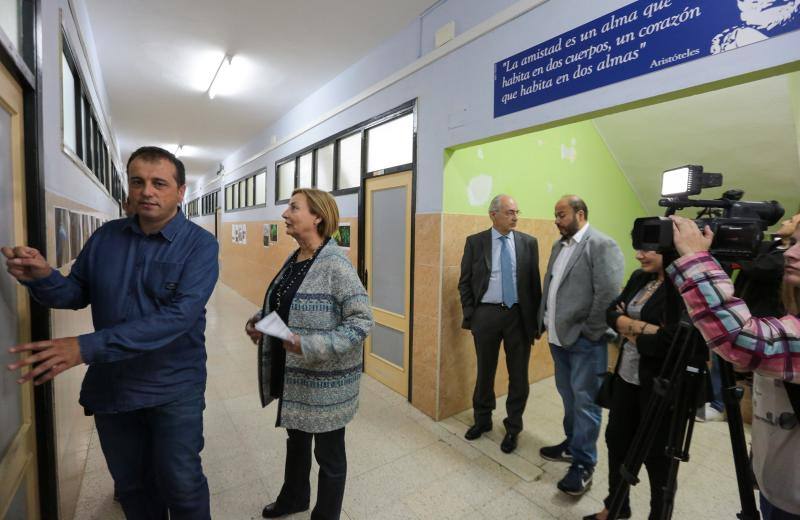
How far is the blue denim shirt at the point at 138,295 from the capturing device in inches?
48.9

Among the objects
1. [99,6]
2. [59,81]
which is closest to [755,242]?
[59,81]

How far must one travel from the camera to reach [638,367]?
5.35 ft

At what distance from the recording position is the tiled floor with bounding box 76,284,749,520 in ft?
6.34

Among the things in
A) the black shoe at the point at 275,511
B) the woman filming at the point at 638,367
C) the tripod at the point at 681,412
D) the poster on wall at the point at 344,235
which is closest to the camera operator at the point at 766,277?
the tripod at the point at 681,412

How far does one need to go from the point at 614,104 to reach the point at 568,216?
0.66 metres

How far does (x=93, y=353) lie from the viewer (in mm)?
1047

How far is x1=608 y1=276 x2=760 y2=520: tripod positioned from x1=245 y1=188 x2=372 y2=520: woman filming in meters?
1.05

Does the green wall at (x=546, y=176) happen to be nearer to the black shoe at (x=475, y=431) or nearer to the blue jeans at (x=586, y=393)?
the blue jeans at (x=586, y=393)

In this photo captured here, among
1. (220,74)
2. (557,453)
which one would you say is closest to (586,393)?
(557,453)

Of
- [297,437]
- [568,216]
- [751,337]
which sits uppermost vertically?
[568,216]

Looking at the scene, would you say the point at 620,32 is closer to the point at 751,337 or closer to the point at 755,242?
the point at 755,242

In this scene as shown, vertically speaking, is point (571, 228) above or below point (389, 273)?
above

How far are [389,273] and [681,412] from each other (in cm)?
258

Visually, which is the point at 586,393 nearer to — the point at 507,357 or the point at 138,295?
the point at 507,357
